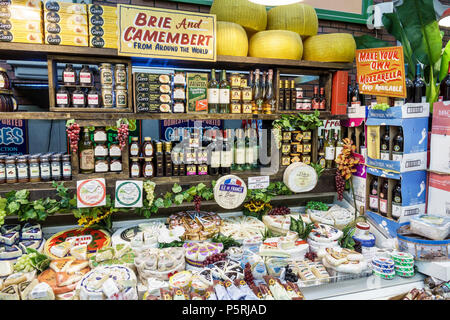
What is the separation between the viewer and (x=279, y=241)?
2.22 meters

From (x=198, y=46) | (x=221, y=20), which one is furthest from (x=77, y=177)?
(x=221, y=20)

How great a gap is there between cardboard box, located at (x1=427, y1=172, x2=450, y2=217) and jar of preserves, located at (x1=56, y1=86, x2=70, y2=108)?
2910 millimetres

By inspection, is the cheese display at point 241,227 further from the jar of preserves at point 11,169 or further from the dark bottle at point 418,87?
the dark bottle at point 418,87

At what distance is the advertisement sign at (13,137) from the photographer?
3.36 m

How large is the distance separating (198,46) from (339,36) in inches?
51.6

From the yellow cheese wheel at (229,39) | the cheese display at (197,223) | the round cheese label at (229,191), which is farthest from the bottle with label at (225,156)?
the yellow cheese wheel at (229,39)

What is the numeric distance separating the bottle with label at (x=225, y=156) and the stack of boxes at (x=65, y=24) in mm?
1295

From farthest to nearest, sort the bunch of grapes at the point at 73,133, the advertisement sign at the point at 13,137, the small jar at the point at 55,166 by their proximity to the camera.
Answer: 1. the advertisement sign at the point at 13,137
2. the small jar at the point at 55,166
3. the bunch of grapes at the point at 73,133

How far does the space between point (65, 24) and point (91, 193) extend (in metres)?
1.24

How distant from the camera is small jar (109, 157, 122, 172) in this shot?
2393 millimetres

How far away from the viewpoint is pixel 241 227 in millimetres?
2486

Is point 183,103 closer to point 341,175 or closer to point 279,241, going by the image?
point 279,241

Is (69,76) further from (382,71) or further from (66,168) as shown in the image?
(382,71)

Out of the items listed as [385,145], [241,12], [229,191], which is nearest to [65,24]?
[241,12]
